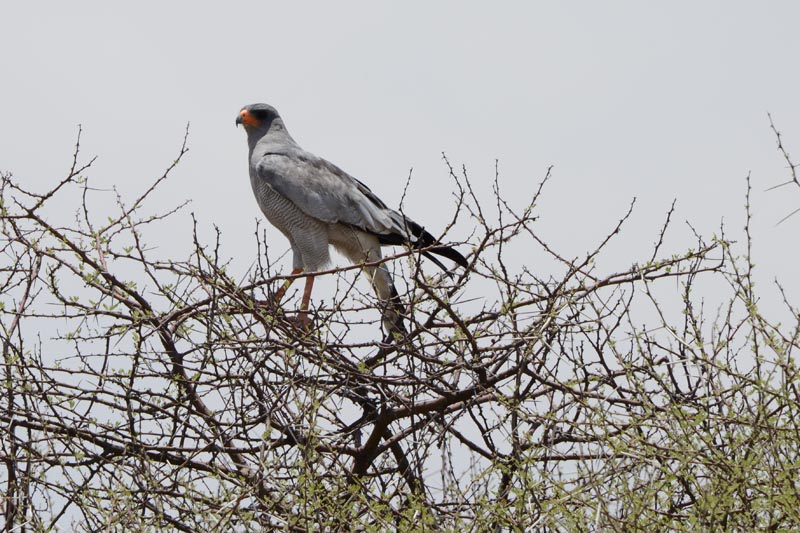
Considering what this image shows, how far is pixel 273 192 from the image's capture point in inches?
283

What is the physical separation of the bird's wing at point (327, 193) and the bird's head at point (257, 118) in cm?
51

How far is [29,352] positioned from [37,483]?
0.53 meters

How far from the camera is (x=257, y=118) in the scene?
7832mm

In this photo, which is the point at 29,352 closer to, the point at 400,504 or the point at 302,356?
the point at 302,356

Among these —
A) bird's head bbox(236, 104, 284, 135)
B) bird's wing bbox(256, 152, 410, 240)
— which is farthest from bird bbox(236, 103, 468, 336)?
bird's head bbox(236, 104, 284, 135)

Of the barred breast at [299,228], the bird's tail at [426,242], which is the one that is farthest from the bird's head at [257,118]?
the bird's tail at [426,242]

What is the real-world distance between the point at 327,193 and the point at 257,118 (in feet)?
3.28

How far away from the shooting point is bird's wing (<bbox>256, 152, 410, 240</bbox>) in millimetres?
7062

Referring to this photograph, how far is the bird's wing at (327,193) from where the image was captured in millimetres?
7062

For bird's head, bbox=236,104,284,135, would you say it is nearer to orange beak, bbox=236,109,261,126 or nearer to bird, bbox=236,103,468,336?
orange beak, bbox=236,109,261,126

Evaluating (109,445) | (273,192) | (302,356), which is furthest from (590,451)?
(273,192)

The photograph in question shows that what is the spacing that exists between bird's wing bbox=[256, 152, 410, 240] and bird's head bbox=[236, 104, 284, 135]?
507 millimetres

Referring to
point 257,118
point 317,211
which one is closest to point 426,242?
point 317,211

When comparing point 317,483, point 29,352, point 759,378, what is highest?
point 29,352
